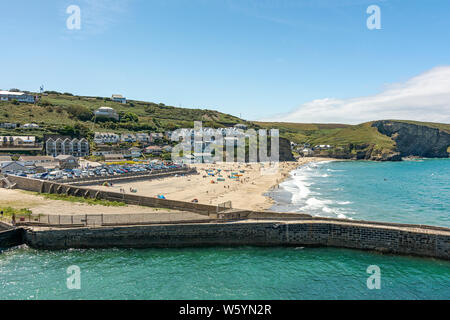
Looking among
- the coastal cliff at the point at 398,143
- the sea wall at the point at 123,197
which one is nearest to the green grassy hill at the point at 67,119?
the sea wall at the point at 123,197

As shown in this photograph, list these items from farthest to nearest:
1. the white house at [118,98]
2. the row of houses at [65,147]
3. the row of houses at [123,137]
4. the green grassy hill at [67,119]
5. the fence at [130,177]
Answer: the white house at [118,98], the green grassy hill at [67,119], the row of houses at [123,137], the row of houses at [65,147], the fence at [130,177]

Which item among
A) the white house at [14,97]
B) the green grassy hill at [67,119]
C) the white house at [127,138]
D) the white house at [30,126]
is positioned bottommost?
the white house at [127,138]

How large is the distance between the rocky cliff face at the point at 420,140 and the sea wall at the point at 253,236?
512 feet

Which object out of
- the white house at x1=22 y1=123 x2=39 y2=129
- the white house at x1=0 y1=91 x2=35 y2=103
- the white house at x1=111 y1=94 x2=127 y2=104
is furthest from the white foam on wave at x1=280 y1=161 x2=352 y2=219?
the white house at x1=111 y1=94 x2=127 y2=104

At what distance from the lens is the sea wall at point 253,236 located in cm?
2231

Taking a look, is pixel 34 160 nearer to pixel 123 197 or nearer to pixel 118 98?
pixel 123 197

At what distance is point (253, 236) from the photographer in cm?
2403

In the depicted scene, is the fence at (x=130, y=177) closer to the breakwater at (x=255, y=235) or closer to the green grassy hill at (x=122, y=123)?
the breakwater at (x=255, y=235)

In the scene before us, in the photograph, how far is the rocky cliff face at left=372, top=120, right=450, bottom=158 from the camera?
156875 millimetres

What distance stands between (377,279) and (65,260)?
71.4ft

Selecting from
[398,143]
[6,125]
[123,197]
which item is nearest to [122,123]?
[6,125]

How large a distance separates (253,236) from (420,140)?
173 metres

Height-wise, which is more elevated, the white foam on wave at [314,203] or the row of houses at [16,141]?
the row of houses at [16,141]

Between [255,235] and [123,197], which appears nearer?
[255,235]
